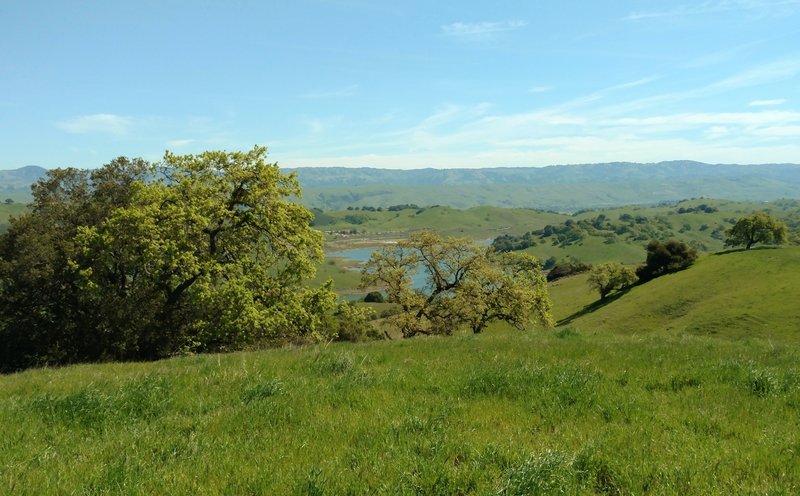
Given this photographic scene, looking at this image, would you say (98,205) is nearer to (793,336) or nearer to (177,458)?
(177,458)

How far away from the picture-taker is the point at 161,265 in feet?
90.4

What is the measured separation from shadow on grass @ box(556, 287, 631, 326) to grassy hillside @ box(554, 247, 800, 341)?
0.70 metres

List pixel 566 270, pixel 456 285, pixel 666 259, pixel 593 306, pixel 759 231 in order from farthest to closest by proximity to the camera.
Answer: pixel 566 270 → pixel 759 231 → pixel 666 259 → pixel 593 306 → pixel 456 285

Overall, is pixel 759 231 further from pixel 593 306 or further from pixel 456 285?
pixel 456 285

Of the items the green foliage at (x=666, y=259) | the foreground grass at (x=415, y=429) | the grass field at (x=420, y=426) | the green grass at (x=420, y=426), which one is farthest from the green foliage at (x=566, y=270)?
the foreground grass at (x=415, y=429)

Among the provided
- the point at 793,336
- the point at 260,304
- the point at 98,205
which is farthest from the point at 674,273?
the point at 98,205

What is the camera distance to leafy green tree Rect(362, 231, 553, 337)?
4631 centimetres

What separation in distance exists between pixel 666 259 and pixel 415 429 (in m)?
123

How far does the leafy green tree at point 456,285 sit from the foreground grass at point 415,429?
34.7 meters

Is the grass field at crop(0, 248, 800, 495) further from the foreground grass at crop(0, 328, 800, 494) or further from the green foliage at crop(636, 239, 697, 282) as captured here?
the green foliage at crop(636, 239, 697, 282)

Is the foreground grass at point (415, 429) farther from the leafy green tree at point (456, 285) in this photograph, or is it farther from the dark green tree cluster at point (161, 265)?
the leafy green tree at point (456, 285)

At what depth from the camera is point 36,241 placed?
92.4ft

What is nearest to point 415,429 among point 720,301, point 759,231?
point 720,301

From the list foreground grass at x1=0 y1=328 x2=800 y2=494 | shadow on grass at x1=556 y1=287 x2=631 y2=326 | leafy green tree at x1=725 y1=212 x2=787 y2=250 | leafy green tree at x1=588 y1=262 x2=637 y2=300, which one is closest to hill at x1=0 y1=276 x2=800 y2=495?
foreground grass at x1=0 y1=328 x2=800 y2=494
